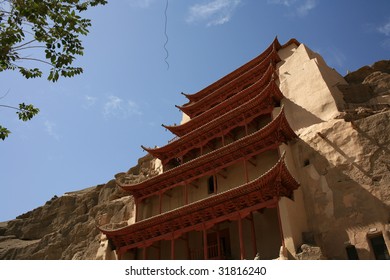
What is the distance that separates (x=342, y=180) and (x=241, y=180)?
5.70 meters

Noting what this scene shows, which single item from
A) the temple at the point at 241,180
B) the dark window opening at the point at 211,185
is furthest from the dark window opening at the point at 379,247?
the dark window opening at the point at 211,185

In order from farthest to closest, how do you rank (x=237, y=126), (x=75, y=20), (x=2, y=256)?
(x=2, y=256) < (x=237, y=126) < (x=75, y=20)

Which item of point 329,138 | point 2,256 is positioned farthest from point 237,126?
point 2,256

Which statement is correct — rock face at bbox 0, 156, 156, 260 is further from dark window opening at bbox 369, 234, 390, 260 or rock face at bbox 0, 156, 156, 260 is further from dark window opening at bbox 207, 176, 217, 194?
dark window opening at bbox 369, 234, 390, 260

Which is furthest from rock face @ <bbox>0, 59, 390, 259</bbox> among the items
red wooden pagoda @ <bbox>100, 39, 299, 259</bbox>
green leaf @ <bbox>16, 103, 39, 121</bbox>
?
green leaf @ <bbox>16, 103, 39, 121</bbox>

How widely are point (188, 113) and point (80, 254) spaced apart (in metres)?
13.5

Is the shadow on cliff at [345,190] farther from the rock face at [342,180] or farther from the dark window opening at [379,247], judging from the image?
the dark window opening at [379,247]

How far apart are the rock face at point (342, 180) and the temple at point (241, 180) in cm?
63

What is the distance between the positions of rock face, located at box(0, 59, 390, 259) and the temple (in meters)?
0.63

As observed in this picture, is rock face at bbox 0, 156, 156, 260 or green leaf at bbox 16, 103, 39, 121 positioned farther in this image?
rock face at bbox 0, 156, 156, 260

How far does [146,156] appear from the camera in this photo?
31.7m

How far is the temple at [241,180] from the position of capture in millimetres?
16953

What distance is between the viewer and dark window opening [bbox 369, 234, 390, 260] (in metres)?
14.8
